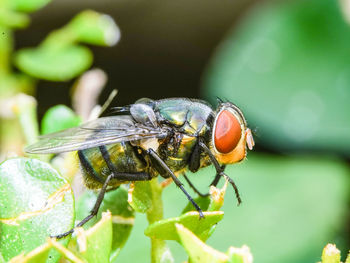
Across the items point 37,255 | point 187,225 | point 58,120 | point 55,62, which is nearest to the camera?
point 37,255

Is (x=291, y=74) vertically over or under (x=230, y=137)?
under

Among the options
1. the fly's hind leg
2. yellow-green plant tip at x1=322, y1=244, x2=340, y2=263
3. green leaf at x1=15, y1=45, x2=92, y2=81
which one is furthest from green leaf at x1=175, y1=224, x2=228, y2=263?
green leaf at x1=15, y1=45, x2=92, y2=81

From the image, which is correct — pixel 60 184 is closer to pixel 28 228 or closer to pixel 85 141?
pixel 28 228

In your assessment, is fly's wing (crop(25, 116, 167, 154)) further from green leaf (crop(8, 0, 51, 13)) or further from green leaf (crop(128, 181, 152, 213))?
green leaf (crop(8, 0, 51, 13))

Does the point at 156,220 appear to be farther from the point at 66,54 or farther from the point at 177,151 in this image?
the point at 66,54

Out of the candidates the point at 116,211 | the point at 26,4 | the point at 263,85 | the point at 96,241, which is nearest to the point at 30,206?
the point at 96,241

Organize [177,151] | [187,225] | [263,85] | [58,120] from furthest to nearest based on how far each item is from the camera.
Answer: [263,85] → [177,151] → [58,120] → [187,225]

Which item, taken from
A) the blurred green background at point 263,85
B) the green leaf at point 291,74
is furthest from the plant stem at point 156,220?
the green leaf at point 291,74
